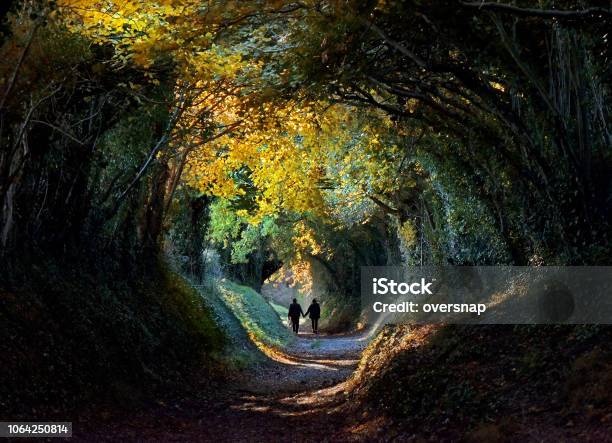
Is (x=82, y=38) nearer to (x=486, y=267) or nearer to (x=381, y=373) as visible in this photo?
(x=381, y=373)

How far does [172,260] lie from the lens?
78.4 ft

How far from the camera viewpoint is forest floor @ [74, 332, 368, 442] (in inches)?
398

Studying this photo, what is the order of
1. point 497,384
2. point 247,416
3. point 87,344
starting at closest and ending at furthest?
point 497,384 < point 87,344 < point 247,416

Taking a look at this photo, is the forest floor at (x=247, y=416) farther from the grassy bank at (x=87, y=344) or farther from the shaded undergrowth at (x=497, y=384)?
the shaded undergrowth at (x=497, y=384)

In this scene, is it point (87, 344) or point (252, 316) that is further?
point (252, 316)

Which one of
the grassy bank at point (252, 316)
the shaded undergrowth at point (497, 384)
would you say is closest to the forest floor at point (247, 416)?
the shaded undergrowth at point (497, 384)

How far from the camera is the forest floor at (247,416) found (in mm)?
10102

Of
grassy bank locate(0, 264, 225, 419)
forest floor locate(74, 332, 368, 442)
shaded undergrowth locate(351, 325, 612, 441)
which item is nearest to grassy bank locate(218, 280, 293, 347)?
forest floor locate(74, 332, 368, 442)

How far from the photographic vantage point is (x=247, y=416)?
40.8 ft

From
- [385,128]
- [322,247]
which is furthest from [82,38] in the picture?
[322,247]

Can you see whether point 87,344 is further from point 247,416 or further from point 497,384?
point 497,384

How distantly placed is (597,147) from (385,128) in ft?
23.4

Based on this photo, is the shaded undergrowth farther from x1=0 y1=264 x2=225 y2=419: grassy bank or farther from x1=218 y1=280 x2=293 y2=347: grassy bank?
x1=218 y1=280 x2=293 y2=347: grassy bank

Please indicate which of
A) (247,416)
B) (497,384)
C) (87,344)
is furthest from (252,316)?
(497,384)
